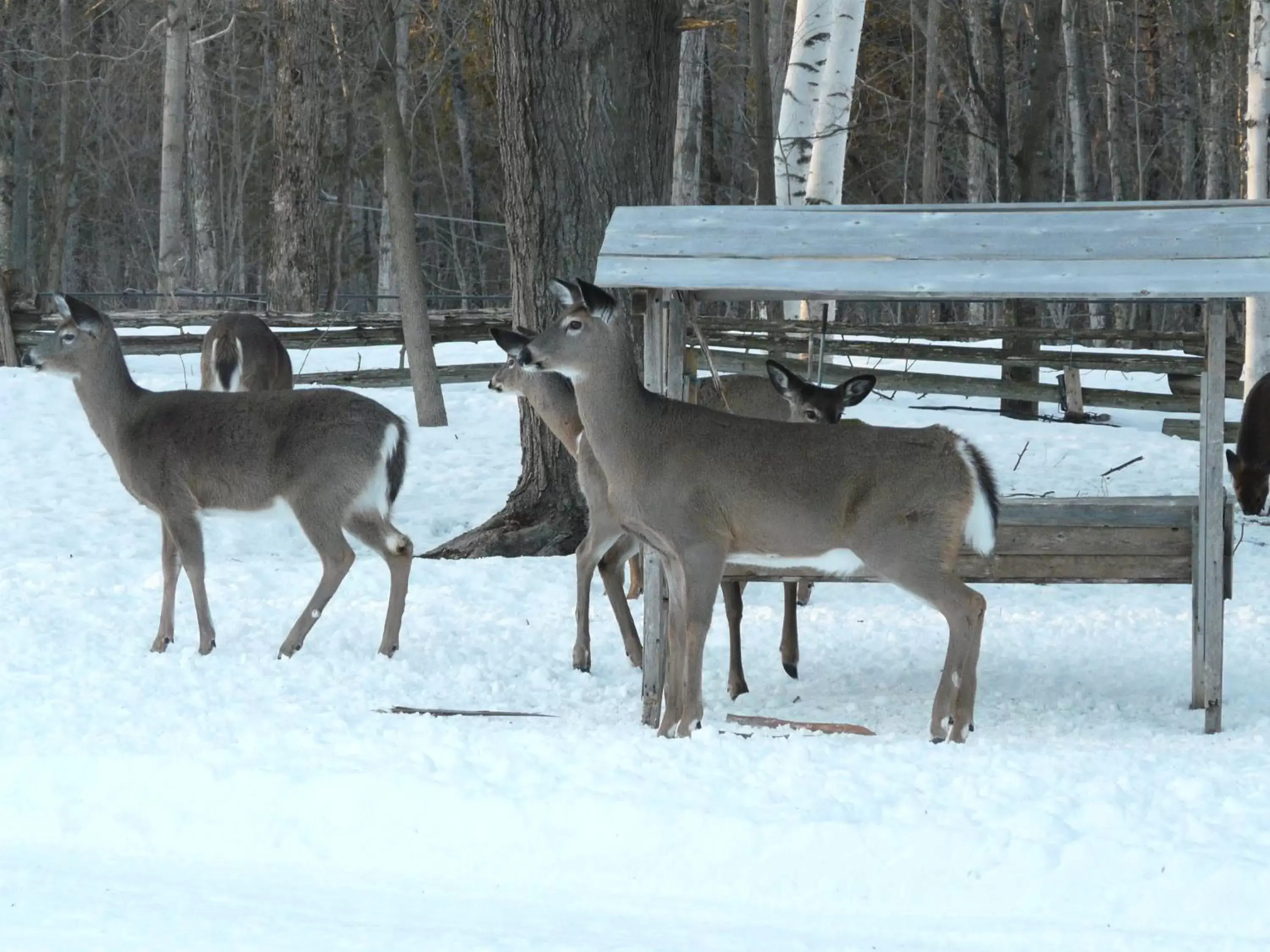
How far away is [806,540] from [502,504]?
6.35 m

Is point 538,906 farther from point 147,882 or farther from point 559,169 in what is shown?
point 559,169

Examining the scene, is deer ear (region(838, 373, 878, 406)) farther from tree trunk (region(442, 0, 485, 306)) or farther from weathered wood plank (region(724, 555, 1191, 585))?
tree trunk (region(442, 0, 485, 306))

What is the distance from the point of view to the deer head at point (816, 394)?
9.58 meters

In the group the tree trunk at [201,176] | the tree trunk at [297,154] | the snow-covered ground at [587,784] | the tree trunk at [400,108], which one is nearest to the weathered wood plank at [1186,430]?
the snow-covered ground at [587,784]

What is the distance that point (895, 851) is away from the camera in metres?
5.32

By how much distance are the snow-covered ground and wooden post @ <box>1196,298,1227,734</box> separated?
268 mm

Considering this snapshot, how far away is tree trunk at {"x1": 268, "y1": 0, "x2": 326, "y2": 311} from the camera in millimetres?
19609

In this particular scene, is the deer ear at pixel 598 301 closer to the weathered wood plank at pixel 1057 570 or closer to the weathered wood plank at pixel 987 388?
the weathered wood plank at pixel 1057 570

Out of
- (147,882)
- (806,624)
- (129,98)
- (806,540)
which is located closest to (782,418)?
(806,624)

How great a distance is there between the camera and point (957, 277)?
23.2 ft

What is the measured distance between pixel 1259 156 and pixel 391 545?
10236 mm

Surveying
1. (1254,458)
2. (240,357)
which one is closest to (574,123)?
(240,357)

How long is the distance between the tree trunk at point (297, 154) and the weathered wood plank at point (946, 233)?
43.6 ft

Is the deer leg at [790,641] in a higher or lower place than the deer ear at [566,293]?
lower
